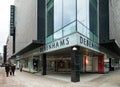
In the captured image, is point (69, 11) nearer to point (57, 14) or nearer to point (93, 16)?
point (57, 14)

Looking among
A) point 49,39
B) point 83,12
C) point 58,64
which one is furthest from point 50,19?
point 58,64

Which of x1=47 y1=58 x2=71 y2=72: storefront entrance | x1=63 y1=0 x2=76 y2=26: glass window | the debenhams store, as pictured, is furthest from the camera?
x1=47 y1=58 x2=71 y2=72: storefront entrance

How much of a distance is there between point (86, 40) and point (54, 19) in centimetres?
587

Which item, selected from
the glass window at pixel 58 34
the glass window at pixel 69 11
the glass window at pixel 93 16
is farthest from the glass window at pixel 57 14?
the glass window at pixel 93 16

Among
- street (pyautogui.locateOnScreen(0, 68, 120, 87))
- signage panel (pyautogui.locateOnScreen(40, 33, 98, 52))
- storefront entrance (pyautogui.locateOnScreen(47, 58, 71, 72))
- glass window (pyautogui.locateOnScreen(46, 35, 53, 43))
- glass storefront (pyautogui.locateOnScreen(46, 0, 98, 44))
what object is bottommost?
street (pyautogui.locateOnScreen(0, 68, 120, 87))

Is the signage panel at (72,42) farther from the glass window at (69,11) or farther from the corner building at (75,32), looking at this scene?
the glass window at (69,11)

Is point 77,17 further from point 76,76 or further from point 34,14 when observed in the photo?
point 34,14

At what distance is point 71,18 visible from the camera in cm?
2616

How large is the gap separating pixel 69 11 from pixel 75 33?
10.6 feet

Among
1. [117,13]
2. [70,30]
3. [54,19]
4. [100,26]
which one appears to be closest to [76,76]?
[70,30]

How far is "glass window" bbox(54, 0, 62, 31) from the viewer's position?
29.6 meters

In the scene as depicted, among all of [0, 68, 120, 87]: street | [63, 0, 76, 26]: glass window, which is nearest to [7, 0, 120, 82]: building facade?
[63, 0, 76, 26]: glass window

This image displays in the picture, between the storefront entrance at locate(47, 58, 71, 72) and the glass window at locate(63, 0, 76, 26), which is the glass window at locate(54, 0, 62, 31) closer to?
the glass window at locate(63, 0, 76, 26)

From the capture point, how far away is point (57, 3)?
30.7 meters
